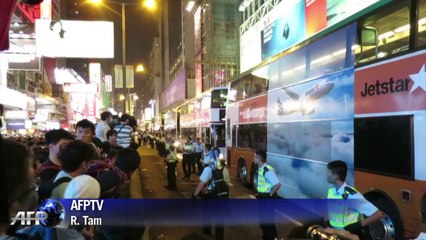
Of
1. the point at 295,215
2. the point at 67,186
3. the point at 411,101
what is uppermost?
the point at 411,101

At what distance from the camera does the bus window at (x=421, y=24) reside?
260 inches

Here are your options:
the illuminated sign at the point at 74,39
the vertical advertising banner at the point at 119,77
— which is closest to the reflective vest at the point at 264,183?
the illuminated sign at the point at 74,39

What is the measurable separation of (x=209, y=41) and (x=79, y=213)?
170 ft

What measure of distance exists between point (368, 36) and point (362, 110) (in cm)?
144

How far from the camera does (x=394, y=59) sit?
279 inches

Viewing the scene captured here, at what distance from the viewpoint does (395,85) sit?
698 centimetres

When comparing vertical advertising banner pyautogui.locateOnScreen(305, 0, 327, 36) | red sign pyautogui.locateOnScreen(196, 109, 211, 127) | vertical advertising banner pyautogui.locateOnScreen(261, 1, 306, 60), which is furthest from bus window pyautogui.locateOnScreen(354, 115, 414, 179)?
red sign pyautogui.locateOnScreen(196, 109, 211, 127)

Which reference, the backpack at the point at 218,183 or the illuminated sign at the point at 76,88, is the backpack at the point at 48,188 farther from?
the illuminated sign at the point at 76,88

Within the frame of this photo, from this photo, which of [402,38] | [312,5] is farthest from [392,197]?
[312,5]

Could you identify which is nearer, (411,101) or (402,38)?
(411,101)

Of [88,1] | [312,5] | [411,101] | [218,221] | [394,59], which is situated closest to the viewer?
[411,101]

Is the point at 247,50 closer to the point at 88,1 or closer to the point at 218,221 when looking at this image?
the point at 88,1

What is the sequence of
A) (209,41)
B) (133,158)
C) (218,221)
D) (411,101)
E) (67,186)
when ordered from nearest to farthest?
(67,186), (133,158), (411,101), (218,221), (209,41)

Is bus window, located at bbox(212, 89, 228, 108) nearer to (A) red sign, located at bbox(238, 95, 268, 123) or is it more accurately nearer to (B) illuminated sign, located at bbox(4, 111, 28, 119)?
(A) red sign, located at bbox(238, 95, 268, 123)
